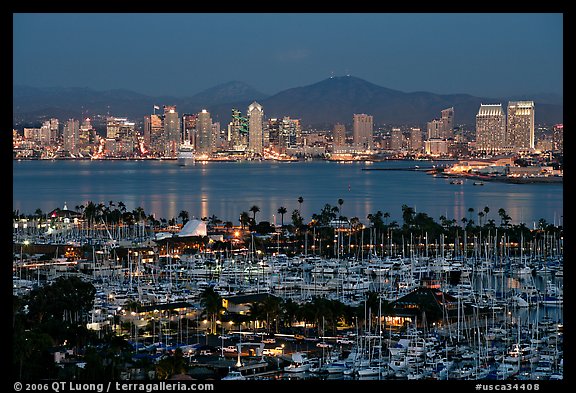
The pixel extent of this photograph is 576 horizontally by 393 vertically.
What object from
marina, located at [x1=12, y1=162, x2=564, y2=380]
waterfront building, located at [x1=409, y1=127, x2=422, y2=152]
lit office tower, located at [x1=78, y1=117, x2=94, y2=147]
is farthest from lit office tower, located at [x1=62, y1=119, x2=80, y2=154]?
marina, located at [x1=12, y1=162, x2=564, y2=380]

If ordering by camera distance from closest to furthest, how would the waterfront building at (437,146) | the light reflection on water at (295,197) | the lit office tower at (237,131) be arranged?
the light reflection on water at (295,197), the waterfront building at (437,146), the lit office tower at (237,131)

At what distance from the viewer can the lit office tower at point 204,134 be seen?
8350 cm

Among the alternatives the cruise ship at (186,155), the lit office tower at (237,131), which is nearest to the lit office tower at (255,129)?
the lit office tower at (237,131)

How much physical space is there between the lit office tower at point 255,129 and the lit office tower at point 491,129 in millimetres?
20637

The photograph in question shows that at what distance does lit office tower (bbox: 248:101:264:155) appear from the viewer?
83.5m

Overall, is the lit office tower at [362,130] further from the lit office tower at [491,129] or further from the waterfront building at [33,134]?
the waterfront building at [33,134]

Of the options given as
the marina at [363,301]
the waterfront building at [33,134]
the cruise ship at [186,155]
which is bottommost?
the marina at [363,301]

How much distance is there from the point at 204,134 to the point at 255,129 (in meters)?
4.76

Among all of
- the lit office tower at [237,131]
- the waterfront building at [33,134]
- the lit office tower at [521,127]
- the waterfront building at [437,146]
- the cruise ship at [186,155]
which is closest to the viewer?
the lit office tower at [521,127]

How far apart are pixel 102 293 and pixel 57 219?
33.8 feet
